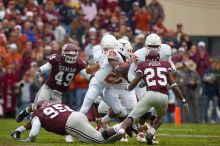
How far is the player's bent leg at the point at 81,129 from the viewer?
526 inches

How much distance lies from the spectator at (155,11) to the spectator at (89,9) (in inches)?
66.0

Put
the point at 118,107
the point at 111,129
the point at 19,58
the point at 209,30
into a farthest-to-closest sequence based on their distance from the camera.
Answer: the point at 209,30 < the point at 19,58 < the point at 118,107 < the point at 111,129

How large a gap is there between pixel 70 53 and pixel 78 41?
876cm

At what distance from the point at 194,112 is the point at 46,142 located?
10149 millimetres

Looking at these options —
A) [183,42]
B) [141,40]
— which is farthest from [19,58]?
[183,42]

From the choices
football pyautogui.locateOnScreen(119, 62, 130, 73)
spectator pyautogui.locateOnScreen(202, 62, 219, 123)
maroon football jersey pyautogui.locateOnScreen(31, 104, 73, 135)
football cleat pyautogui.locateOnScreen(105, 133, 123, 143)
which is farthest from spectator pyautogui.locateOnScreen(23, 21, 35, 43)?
football cleat pyautogui.locateOnScreen(105, 133, 123, 143)

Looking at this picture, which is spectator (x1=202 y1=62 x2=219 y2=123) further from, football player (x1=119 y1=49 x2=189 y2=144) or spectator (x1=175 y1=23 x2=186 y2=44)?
football player (x1=119 y1=49 x2=189 y2=144)

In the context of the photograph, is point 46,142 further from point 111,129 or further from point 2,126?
point 2,126

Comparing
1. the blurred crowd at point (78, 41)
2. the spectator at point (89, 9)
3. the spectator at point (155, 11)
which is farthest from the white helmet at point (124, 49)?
the spectator at point (155, 11)

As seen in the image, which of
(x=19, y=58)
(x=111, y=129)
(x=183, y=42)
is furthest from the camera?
(x=183, y=42)

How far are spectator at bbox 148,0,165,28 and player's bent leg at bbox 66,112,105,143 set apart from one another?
39.4ft

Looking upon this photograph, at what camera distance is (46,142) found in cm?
1395

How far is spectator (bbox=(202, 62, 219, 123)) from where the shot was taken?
23703 mm

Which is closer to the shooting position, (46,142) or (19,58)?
(46,142)
